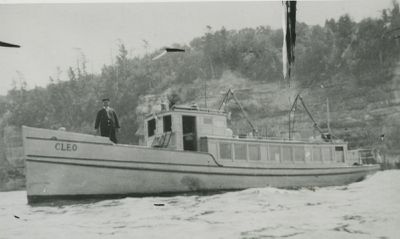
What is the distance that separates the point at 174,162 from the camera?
11094 mm

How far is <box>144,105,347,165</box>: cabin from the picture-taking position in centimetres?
1220

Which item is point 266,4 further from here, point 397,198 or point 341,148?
point 341,148

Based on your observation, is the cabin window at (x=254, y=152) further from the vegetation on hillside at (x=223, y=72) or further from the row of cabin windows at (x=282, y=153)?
the vegetation on hillside at (x=223, y=72)

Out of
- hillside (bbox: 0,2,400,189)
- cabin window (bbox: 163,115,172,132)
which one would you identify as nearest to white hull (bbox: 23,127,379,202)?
cabin window (bbox: 163,115,172,132)

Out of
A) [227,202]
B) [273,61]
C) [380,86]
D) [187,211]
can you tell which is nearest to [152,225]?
[187,211]

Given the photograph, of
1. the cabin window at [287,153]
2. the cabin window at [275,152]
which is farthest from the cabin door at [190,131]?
the cabin window at [287,153]

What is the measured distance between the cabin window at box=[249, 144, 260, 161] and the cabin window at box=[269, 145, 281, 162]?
0.56m

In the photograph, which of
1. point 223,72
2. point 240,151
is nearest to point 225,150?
point 240,151

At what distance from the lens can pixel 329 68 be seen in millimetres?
28922

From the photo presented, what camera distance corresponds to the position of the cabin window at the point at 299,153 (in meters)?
14.4

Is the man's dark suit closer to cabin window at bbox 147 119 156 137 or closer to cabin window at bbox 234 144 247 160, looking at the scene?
cabin window at bbox 147 119 156 137

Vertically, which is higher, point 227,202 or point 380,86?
point 380,86

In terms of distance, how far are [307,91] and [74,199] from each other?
2242 centimetres

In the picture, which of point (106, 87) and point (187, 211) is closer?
point (187, 211)
